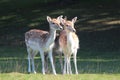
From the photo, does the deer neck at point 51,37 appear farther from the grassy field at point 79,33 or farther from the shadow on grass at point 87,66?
the grassy field at point 79,33

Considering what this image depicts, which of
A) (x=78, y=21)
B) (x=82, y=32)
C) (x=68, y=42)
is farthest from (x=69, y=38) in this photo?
(x=78, y=21)

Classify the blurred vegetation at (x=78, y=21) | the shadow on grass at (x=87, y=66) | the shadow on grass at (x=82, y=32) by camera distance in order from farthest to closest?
the blurred vegetation at (x=78, y=21)
the shadow on grass at (x=82, y=32)
the shadow on grass at (x=87, y=66)

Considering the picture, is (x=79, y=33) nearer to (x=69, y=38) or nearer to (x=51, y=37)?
(x=69, y=38)

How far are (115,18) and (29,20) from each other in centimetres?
595

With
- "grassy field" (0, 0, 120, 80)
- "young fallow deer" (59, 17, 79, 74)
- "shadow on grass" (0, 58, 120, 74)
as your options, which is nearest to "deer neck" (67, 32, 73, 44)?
"young fallow deer" (59, 17, 79, 74)

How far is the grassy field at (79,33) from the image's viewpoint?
62.5 ft

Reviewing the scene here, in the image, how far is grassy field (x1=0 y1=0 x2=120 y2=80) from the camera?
19.1m

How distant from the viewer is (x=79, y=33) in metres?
30.6

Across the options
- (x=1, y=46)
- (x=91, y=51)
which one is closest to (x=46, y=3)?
(x=1, y=46)

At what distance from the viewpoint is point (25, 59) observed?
75.8ft

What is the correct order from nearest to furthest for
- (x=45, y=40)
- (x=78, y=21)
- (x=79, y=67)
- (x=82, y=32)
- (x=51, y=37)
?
(x=51, y=37) < (x=45, y=40) < (x=79, y=67) < (x=82, y=32) < (x=78, y=21)

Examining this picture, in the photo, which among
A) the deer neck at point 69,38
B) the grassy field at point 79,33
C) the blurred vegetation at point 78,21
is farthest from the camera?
the blurred vegetation at point 78,21

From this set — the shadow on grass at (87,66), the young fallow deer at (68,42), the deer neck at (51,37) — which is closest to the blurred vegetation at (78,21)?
the shadow on grass at (87,66)

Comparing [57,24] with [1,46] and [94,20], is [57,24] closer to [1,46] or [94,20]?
[1,46]
